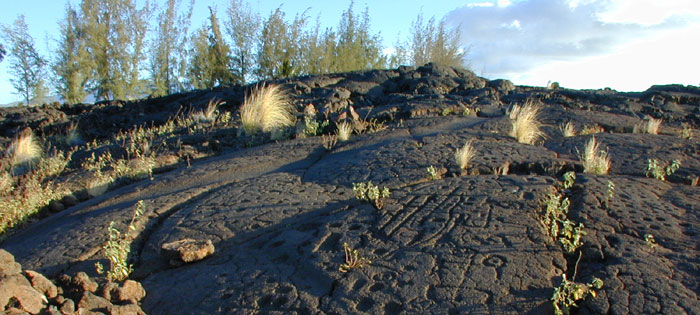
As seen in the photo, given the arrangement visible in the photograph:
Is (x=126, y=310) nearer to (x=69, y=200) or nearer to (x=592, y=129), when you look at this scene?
(x=69, y=200)

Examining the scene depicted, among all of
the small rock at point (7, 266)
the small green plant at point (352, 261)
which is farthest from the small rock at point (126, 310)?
the small green plant at point (352, 261)

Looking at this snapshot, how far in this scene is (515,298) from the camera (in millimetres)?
2773

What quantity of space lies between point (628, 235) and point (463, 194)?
1.33 metres

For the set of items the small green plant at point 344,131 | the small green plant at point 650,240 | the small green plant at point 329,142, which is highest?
the small green plant at point 344,131

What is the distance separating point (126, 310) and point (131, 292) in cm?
23

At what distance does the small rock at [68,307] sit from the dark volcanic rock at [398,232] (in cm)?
2

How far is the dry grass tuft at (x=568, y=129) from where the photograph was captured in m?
7.31

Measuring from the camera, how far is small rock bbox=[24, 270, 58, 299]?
9.14 ft

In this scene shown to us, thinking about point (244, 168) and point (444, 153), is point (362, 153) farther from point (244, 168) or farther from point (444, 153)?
point (244, 168)

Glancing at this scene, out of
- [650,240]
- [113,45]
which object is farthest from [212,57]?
[650,240]

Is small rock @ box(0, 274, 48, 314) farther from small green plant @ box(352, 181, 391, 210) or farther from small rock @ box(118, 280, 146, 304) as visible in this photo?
→ small green plant @ box(352, 181, 391, 210)

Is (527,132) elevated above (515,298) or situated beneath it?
elevated above

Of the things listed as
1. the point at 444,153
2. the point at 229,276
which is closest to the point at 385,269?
the point at 229,276

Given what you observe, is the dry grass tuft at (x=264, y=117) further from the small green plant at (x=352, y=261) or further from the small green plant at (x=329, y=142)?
the small green plant at (x=352, y=261)
